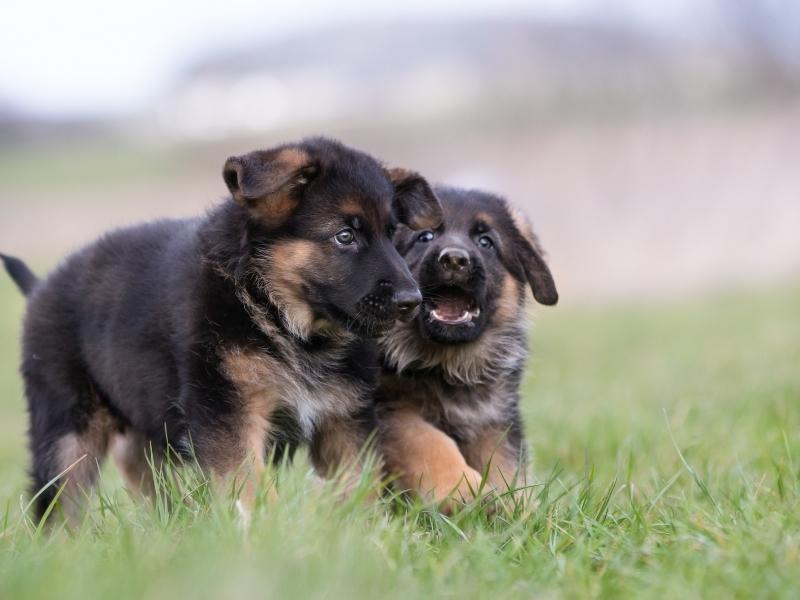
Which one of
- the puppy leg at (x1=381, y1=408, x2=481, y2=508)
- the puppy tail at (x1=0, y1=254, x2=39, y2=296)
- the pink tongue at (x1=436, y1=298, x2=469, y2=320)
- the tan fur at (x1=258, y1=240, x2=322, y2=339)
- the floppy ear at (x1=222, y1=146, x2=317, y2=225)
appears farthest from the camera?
the puppy tail at (x1=0, y1=254, x2=39, y2=296)

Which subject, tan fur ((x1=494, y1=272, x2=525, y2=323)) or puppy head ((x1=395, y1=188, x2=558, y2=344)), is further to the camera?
tan fur ((x1=494, y1=272, x2=525, y2=323))

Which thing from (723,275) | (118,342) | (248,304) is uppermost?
(248,304)

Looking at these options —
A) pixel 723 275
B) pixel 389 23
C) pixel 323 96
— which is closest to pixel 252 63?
pixel 389 23

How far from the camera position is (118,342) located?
4.18 meters

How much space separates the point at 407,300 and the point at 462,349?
92cm

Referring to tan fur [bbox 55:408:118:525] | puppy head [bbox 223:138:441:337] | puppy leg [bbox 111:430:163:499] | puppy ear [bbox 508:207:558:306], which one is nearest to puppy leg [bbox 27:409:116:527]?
Result: tan fur [bbox 55:408:118:525]

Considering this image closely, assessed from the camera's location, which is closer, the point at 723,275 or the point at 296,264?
the point at 296,264

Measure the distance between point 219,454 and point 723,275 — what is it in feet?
51.5

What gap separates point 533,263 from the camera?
16.1ft

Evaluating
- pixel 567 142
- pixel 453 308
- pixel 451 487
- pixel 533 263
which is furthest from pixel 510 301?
pixel 567 142

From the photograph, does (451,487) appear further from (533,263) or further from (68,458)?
(68,458)

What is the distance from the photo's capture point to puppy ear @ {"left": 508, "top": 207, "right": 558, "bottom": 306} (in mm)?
4852

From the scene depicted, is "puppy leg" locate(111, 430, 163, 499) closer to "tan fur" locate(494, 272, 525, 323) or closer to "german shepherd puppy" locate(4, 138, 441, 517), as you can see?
"german shepherd puppy" locate(4, 138, 441, 517)

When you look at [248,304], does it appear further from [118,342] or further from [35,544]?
[35,544]
